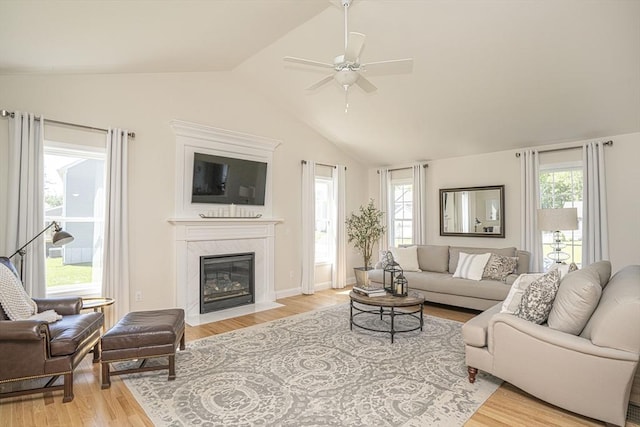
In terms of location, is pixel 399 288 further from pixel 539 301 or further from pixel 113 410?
pixel 113 410

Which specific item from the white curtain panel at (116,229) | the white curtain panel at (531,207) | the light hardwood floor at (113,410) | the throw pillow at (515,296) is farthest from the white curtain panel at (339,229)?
the light hardwood floor at (113,410)

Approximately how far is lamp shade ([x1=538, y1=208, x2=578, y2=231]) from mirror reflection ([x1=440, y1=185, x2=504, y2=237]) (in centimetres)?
115

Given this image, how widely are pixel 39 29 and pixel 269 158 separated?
3414mm

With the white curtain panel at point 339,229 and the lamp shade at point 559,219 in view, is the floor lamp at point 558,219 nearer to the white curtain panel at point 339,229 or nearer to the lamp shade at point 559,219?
the lamp shade at point 559,219

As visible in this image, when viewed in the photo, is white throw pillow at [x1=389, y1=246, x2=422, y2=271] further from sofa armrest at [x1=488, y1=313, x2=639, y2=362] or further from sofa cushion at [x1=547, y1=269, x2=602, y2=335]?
sofa cushion at [x1=547, y1=269, x2=602, y2=335]

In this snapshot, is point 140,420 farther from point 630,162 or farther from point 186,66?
point 630,162

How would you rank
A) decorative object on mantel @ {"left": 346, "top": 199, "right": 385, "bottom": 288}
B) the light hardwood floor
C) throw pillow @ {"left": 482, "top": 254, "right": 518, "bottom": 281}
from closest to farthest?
1. the light hardwood floor
2. throw pillow @ {"left": 482, "top": 254, "right": 518, "bottom": 281}
3. decorative object on mantel @ {"left": 346, "top": 199, "right": 385, "bottom": 288}

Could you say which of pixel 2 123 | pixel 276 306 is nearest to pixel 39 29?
pixel 2 123

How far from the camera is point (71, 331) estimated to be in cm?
262

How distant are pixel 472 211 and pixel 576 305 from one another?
3678 mm

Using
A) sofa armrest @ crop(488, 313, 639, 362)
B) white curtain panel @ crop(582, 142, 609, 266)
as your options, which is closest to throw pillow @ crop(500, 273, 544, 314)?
sofa armrest @ crop(488, 313, 639, 362)

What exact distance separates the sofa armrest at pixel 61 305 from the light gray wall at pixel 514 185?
5.54 metres

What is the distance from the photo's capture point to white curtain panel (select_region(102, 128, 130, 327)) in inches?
155

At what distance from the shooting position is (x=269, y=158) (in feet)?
18.8
